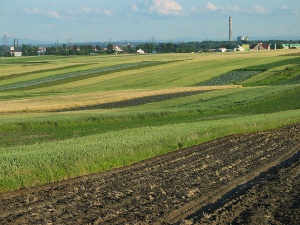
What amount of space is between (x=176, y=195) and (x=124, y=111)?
96.1 ft

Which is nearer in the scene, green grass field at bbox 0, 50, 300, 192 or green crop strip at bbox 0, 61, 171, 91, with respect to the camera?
green grass field at bbox 0, 50, 300, 192

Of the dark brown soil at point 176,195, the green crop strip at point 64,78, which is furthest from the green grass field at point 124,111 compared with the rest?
the dark brown soil at point 176,195

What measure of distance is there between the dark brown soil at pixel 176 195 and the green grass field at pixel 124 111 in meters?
1.12

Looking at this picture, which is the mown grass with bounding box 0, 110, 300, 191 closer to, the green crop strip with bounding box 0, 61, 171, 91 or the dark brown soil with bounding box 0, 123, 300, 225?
the dark brown soil with bounding box 0, 123, 300, 225

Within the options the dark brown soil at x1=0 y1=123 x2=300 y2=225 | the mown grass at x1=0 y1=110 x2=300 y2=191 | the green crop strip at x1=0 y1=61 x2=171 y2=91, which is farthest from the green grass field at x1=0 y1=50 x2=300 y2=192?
the dark brown soil at x1=0 y1=123 x2=300 y2=225

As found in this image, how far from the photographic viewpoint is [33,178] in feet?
58.7

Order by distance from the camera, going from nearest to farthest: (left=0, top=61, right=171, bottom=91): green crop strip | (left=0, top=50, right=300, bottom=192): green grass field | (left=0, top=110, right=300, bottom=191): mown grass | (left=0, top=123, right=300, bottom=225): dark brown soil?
(left=0, top=123, right=300, bottom=225): dark brown soil < (left=0, top=110, right=300, bottom=191): mown grass < (left=0, top=50, right=300, bottom=192): green grass field < (left=0, top=61, right=171, bottom=91): green crop strip

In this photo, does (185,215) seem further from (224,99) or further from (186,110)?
(224,99)

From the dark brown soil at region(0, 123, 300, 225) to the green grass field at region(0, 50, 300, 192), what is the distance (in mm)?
1123

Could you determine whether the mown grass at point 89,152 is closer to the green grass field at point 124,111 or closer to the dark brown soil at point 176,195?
the green grass field at point 124,111

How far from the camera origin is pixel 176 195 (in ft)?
51.0

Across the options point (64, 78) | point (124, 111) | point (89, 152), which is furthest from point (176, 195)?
point (64, 78)

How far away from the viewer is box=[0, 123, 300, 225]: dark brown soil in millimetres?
13250

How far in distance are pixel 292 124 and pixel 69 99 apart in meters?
26.0
